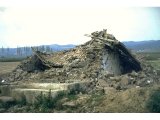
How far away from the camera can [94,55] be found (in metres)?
18.2

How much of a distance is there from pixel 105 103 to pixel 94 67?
254 centimetres

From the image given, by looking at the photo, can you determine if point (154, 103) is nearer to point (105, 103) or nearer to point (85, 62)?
point (105, 103)

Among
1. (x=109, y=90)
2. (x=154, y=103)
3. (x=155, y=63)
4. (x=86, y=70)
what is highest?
(x=155, y=63)

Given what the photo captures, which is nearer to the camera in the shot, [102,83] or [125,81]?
[102,83]

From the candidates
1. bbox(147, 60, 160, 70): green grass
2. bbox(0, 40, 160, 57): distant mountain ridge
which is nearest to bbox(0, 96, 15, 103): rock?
bbox(0, 40, 160, 57): distant mountain ridge

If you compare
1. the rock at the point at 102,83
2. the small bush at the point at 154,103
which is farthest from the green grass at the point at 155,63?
the small bush at the point at 154,103

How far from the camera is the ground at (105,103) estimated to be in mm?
15125

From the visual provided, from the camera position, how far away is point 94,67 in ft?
58.4

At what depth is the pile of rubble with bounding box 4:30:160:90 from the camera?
688 inches

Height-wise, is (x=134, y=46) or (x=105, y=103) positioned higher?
(x=134, y=46)

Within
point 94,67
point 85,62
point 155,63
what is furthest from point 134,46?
point 85,62

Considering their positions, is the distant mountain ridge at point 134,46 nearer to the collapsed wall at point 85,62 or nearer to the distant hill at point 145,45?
the distant hill at point 145,45

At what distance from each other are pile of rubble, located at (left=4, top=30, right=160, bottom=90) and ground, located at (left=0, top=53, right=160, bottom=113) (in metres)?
1.19

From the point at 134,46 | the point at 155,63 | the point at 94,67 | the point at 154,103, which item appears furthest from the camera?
the point at 155,63
